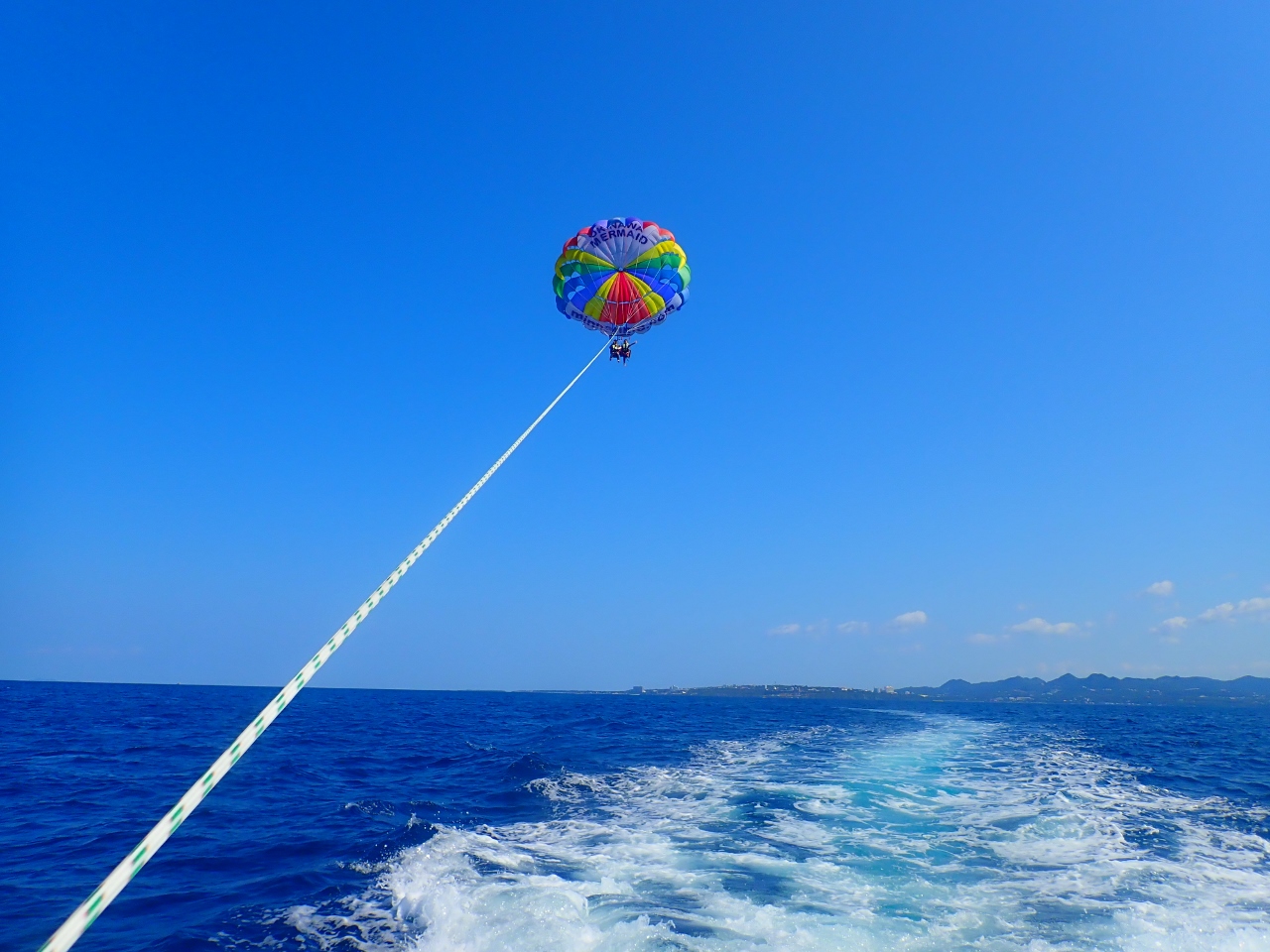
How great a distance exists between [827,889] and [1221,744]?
122 feet

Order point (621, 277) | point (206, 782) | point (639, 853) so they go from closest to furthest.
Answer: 1. point (206, 782)
2. point (639, 853)
3. point (621, 277)

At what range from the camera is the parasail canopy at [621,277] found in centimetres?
1712

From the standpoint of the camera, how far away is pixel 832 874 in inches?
386

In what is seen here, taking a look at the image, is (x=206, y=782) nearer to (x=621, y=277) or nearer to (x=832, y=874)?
(x=832, y=874)

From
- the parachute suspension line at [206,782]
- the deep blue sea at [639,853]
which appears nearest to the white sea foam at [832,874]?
the deep blue sea at [639,853]

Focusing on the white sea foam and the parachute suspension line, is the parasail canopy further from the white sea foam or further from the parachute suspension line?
the white sea foam

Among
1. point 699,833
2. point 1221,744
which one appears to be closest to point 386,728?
point 699,833

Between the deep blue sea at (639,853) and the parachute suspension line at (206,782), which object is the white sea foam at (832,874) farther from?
the parachute suspension line at (206,782)

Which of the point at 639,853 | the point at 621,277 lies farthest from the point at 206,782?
the point at 621,277

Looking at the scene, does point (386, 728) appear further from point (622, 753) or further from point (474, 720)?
point (622, 753)

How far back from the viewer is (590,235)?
686 inches

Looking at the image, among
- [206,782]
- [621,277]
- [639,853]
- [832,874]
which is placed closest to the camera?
[206,782]

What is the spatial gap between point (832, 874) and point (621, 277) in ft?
47.3

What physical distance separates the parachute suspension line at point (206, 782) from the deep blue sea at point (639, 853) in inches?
162
